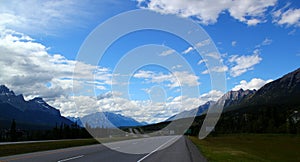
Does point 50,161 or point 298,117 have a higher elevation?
point 298,117

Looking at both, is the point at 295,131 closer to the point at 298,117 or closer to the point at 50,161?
the point at 298,117

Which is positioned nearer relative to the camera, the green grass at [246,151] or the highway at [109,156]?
the highway at [109,156]

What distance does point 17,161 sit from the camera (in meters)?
18.6

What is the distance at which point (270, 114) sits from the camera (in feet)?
587

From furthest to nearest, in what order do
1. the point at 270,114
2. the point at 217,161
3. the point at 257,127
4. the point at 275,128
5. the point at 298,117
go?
the point at 298,117, the point at 270,114, the point at 257,127, the point at 275,128, the point at 217,161

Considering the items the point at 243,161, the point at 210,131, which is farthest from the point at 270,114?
the point at 243,161

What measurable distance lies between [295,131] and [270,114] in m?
46.9

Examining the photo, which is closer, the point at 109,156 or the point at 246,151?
the point at 109,156

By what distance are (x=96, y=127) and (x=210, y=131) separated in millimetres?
55088

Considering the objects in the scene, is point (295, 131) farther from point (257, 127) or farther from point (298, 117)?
point (298, 117)

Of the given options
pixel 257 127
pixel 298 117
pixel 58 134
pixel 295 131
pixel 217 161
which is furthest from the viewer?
pixel 298 117

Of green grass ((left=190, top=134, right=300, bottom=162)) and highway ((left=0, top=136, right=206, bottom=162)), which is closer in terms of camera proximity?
highway ((left=0, top=136, right=206, bottom=162))

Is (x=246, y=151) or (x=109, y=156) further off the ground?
(x=109, y=156)

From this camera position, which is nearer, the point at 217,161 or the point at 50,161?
the point at 50,161
